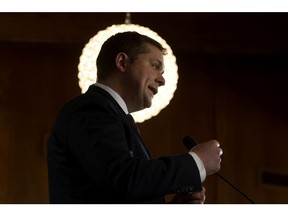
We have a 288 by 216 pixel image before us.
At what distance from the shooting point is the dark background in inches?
159

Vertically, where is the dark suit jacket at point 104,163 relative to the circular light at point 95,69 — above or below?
below

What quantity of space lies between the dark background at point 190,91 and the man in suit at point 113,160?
8.75ft

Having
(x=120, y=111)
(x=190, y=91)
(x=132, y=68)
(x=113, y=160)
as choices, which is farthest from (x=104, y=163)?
(x=190, y=91)

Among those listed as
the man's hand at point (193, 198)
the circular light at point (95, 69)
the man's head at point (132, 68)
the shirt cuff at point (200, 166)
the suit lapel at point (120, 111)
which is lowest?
the man's hand at point (193, 198)

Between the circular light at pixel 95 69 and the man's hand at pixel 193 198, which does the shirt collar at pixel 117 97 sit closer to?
the man's hand at pixel 193 198

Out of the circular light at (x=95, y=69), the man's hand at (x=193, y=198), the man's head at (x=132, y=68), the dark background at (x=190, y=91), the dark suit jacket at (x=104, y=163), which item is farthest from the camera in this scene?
the dark background at (x=190, y=91)

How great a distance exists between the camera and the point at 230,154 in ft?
14.0

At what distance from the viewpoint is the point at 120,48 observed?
148cm

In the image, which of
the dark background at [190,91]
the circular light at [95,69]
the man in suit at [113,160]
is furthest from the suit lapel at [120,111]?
the dark background at [190,91]

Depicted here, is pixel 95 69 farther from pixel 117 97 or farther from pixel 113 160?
pixel 113 160

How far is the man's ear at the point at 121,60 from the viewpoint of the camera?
4.74ft

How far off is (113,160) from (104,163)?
0.06 ft

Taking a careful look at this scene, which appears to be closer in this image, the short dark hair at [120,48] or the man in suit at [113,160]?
the man in suit at [113,160]

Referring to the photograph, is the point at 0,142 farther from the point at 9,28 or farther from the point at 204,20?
the point at 204,20
